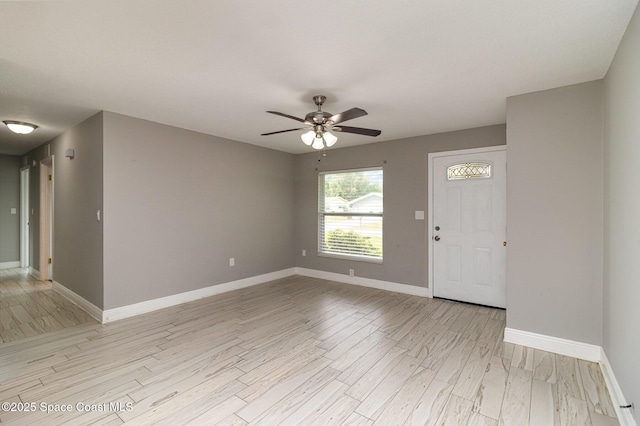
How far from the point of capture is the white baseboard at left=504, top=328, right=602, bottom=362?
254 centimetres

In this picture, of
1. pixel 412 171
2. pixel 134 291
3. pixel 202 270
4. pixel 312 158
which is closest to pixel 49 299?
pixel 134 291

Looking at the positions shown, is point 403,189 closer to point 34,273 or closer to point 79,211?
point 79,211

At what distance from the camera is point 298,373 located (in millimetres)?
2332

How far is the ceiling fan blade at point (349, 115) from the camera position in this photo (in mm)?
2412

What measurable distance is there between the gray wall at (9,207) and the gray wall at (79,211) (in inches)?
99.4

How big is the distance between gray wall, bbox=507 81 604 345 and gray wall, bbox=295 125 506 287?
3.55ft

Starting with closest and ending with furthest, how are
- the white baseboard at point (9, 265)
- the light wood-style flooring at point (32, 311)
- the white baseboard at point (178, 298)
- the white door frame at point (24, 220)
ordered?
the light wood-style flooring at point (32, 311), the white baseboard at point (178, 298), the white baseboard at point (9, 265), the white door frame at point (24, 220)

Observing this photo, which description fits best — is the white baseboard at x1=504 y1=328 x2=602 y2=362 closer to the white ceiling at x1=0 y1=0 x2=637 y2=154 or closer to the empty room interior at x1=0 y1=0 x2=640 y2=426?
the empty room interior at x1=0 y1=0 x2=640 y2=426

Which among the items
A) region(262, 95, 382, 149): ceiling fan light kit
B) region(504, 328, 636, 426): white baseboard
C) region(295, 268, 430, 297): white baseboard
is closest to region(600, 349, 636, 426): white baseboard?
region(504, 328, 636, 426): white baseboard

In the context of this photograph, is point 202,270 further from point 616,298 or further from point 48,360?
point 616,298

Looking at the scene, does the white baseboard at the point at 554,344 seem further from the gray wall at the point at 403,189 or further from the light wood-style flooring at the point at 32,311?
the light wood-style flooring at the point at 32,311

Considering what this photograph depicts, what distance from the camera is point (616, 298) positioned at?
6.86 ft

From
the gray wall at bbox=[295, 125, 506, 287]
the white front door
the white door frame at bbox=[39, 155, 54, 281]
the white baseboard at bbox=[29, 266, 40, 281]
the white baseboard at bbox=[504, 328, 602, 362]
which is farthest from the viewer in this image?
the white baseboard at bbox=[29, 266, 40, 281]

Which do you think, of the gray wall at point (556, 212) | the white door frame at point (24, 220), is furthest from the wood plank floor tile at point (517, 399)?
the white door frame at point (24, 220)
